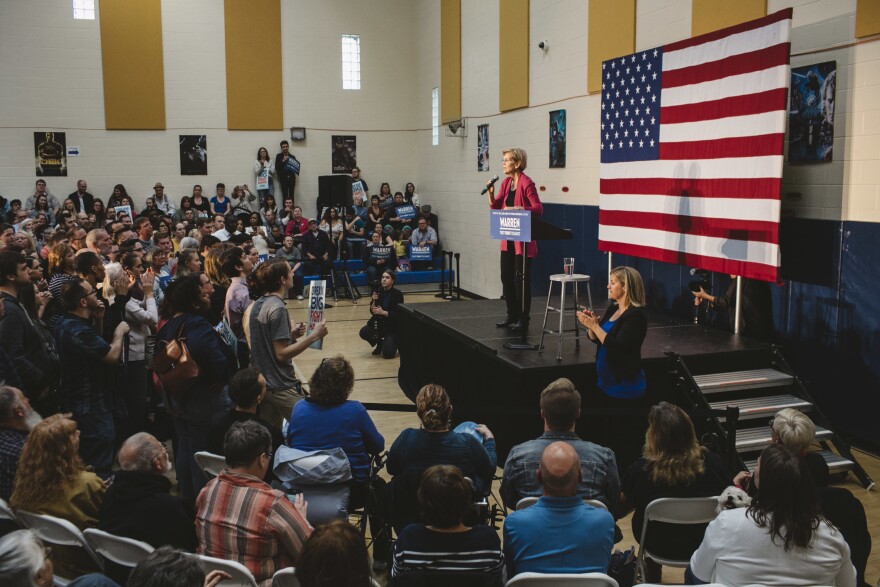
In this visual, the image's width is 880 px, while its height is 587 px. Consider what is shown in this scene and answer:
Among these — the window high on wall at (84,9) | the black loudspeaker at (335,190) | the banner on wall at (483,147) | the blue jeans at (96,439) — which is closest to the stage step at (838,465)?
the blue jeans at (96,439)

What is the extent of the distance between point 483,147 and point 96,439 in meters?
10.2

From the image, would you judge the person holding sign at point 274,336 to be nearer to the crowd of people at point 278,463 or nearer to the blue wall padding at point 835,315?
the crowd of people at point 278,463

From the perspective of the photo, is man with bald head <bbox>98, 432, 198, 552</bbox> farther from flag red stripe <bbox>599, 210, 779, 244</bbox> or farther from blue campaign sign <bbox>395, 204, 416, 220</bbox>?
blue campaign sign <bbox>395, 204, 416, 220</bbox>

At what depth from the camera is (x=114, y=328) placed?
5.50m

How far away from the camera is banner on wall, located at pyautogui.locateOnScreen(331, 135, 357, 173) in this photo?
18.0 meters

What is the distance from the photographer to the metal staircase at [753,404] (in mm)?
5664

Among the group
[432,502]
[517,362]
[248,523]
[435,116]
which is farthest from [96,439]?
[435,116]

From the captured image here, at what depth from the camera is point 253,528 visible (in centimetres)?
304

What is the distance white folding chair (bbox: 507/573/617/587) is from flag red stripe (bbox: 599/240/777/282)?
462 centimetres

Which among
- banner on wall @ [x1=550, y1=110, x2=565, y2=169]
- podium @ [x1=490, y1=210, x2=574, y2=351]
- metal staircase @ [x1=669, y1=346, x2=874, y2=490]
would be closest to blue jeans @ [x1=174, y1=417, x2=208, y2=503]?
podium @ [x1=490, y1=210, x2=574, y2=351]

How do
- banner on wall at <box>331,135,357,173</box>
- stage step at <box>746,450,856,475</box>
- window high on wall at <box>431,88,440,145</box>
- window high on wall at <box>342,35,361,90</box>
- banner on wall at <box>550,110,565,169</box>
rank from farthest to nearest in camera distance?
banner on wall at <box>331,135,357,173</box> < window high on wall at <box>342,35,361,90</box> < window high on wall at <box>431,88,440,145</box> < banner on wall at <box>550,110,565,169</box> < stage step at <box>746,450,856,475</box>

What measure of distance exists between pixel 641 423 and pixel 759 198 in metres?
2.30

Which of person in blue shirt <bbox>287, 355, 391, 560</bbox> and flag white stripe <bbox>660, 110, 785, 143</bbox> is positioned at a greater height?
flag white stripe <bbox>660, 110, 785, 143</bbox>

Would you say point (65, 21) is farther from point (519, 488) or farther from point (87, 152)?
point (519, 488)
